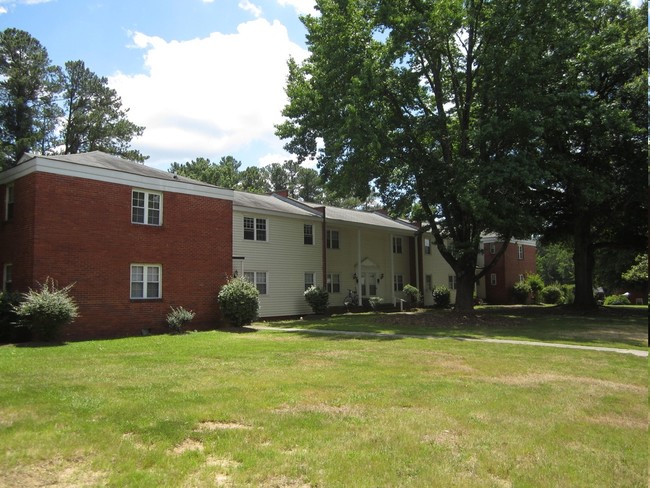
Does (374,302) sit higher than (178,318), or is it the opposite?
(374,302)

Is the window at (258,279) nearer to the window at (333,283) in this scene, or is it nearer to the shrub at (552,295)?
the window at (333,283)

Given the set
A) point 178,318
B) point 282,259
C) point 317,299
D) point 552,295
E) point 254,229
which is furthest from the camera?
point 552,295

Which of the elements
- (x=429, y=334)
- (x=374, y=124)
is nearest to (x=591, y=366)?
(x=429, y=334)

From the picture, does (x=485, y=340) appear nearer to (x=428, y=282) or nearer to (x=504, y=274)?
(x=428, y=282)

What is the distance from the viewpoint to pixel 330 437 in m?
5.71

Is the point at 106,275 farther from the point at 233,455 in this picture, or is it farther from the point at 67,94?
the point at 67,94

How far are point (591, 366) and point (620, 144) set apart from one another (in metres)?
17.3

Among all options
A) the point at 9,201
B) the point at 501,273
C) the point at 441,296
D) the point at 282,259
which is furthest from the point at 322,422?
the point at 501,273

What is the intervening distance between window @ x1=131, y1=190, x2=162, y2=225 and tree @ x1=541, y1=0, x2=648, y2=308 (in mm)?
15583

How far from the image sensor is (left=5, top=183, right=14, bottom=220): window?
18.4 m

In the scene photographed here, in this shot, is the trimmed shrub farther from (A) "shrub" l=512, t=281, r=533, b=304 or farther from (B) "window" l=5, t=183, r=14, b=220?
(B) "window" l=5, t=183, r=14, b=220

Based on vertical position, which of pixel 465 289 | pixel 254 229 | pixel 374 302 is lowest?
pixel 374 302

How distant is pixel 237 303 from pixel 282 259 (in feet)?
21.6

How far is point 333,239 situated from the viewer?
104 feet
